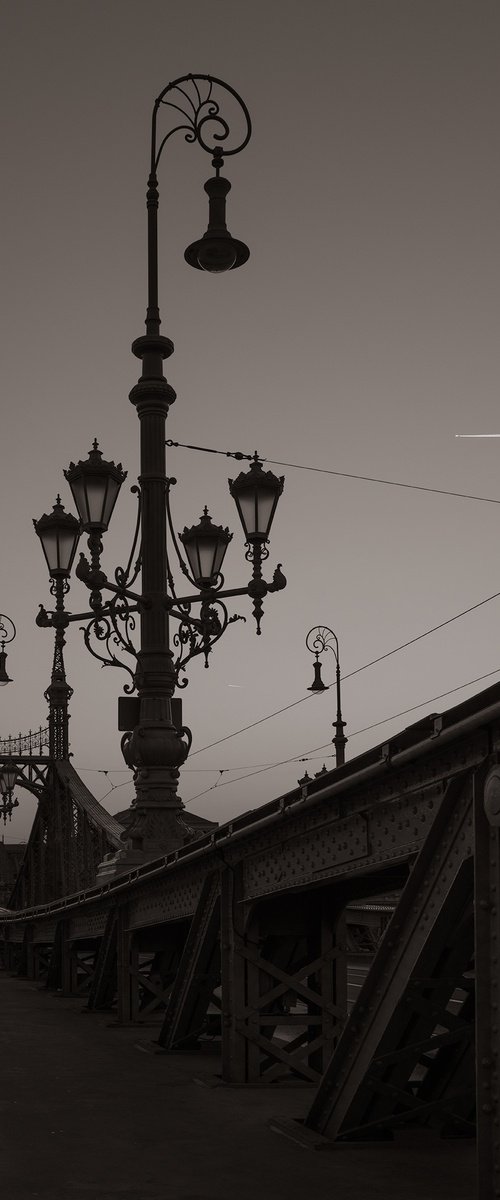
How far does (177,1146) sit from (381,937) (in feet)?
5.59

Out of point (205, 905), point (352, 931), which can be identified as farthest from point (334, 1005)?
point (352, 931)

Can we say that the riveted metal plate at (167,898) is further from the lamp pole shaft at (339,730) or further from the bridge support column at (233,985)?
the lamp pole shaft at (339,730)

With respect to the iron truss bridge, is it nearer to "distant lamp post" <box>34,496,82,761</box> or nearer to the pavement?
the pavement

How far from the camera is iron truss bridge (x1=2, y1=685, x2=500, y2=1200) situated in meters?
6.20

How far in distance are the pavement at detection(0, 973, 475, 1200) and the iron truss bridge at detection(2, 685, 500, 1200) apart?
293 millimetres

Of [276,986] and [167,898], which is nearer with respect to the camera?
[276,986]

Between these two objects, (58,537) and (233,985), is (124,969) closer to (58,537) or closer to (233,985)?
(58,537)

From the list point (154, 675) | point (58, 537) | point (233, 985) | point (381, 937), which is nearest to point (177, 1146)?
point (381, 937)

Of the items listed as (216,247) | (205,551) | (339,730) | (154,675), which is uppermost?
(216,247)

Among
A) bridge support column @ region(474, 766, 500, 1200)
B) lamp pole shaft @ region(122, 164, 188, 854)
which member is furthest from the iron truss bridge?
lamp pole shaft @ region(122, 164, 188, 854)

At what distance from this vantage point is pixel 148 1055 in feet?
40.9

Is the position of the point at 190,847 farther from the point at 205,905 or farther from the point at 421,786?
the point at 421,786

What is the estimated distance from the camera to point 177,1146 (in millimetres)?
7922

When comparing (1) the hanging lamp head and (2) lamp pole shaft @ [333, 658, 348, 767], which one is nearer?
(1) the hanging lamp head
